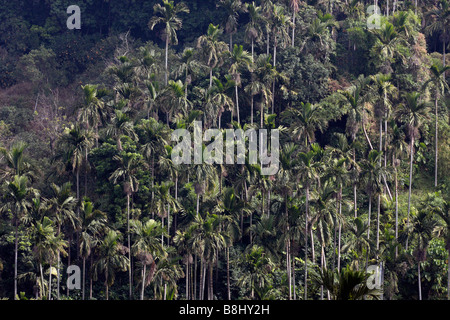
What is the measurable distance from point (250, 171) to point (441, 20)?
2792 cm

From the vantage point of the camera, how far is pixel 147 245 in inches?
2127

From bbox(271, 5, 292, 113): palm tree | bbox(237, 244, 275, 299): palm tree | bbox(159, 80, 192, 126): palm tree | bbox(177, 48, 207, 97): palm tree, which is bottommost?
bbox(237, 244, 275, 299): palm tree

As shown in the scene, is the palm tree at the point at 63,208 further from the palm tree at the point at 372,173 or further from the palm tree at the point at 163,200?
the palm tree at the point at 372,173

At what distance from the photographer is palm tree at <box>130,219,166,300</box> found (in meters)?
53.9

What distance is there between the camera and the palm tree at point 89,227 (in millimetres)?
55844

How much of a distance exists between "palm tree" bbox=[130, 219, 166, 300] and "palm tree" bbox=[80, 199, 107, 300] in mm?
3091

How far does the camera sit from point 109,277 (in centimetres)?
5503

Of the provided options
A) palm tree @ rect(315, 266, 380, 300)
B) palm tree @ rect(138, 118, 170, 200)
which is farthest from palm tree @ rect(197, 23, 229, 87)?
palm tree @ rect(315, 266, 380, 300)

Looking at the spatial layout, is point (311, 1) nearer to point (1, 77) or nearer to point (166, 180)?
point (166, 180)

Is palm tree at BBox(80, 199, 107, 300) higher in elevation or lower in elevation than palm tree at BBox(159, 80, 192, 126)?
lower

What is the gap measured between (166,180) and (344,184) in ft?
50.0

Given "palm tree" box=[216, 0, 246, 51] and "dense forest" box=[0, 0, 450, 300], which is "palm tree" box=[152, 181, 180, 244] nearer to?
"dense forest" box=[0, 0, 450, 300]

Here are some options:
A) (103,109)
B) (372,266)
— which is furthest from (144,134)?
(372,266)

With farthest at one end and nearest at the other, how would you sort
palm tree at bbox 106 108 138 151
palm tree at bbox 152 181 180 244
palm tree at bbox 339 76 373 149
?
1. palm tree at bbox 106 108 138 151
2. palm tree at bbox 339 76 373 149
3. palm tree at bbox 152 181 180 244
